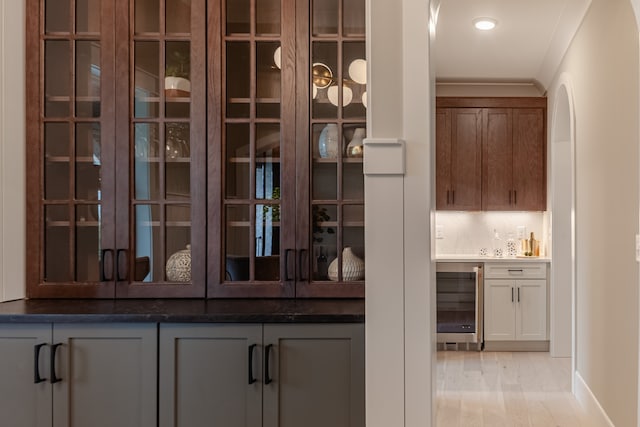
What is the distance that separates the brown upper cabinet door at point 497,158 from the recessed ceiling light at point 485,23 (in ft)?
4.34

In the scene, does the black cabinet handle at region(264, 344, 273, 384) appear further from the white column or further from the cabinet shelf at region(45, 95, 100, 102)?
the cabinet shelf at region(45, 95, 100, 102)

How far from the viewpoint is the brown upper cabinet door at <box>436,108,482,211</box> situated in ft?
15.1

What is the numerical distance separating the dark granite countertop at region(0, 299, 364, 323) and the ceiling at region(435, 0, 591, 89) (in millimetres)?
2370

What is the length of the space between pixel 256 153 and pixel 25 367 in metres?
1.23

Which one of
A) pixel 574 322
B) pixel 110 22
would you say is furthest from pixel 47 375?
pixel 574 322

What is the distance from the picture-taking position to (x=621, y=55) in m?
2.41

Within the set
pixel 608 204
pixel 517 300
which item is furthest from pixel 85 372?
pixel 517 300

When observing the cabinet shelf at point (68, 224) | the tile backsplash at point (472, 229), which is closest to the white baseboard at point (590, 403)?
the tile backsplash at point (472, 229)

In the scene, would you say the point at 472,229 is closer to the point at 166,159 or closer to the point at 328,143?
the point at 328,143

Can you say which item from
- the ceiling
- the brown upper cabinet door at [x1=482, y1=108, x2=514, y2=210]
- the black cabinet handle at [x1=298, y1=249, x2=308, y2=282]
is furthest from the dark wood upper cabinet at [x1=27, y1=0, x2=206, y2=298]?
the brown upper cabinet door at [x1=482, y1=108, x2=514, y2=210]

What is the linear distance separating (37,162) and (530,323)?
420 centimetres

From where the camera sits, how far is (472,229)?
4898mm

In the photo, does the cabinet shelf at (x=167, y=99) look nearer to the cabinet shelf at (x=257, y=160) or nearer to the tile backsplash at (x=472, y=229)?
the cabinet shelf at (x=257, y=160)

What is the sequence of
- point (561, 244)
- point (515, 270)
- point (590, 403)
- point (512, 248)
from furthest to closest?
point (512, 248) < point (515, 270) < point (561, 244) < point (590, 403)
